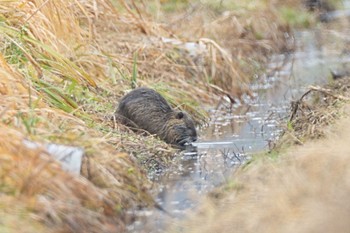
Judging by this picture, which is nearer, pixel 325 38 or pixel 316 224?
pixel 316 224

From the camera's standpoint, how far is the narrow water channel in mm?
6334

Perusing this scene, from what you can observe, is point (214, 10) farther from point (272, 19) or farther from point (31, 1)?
point (31, 1)

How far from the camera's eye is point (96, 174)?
5859 millimetres

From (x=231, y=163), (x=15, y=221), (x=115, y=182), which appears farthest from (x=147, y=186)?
(x=15, y=221)

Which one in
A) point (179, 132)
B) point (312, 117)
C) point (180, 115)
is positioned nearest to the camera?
point (312, 117)

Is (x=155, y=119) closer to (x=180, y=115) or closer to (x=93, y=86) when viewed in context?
(x=180, y=115)

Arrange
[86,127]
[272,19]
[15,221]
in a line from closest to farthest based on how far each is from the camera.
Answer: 1. [15,221]
2. [86,127]
3. [272,19]

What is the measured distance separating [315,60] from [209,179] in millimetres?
6204

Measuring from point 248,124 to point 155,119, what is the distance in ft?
3.92

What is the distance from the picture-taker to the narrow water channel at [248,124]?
6.33m

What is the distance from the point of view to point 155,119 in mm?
8359

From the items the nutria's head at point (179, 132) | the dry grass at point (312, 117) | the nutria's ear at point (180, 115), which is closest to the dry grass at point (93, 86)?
the nutria's head at point (179, 132)

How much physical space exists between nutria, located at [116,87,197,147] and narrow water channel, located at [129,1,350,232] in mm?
172

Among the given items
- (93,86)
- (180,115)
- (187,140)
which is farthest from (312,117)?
(93,86)
